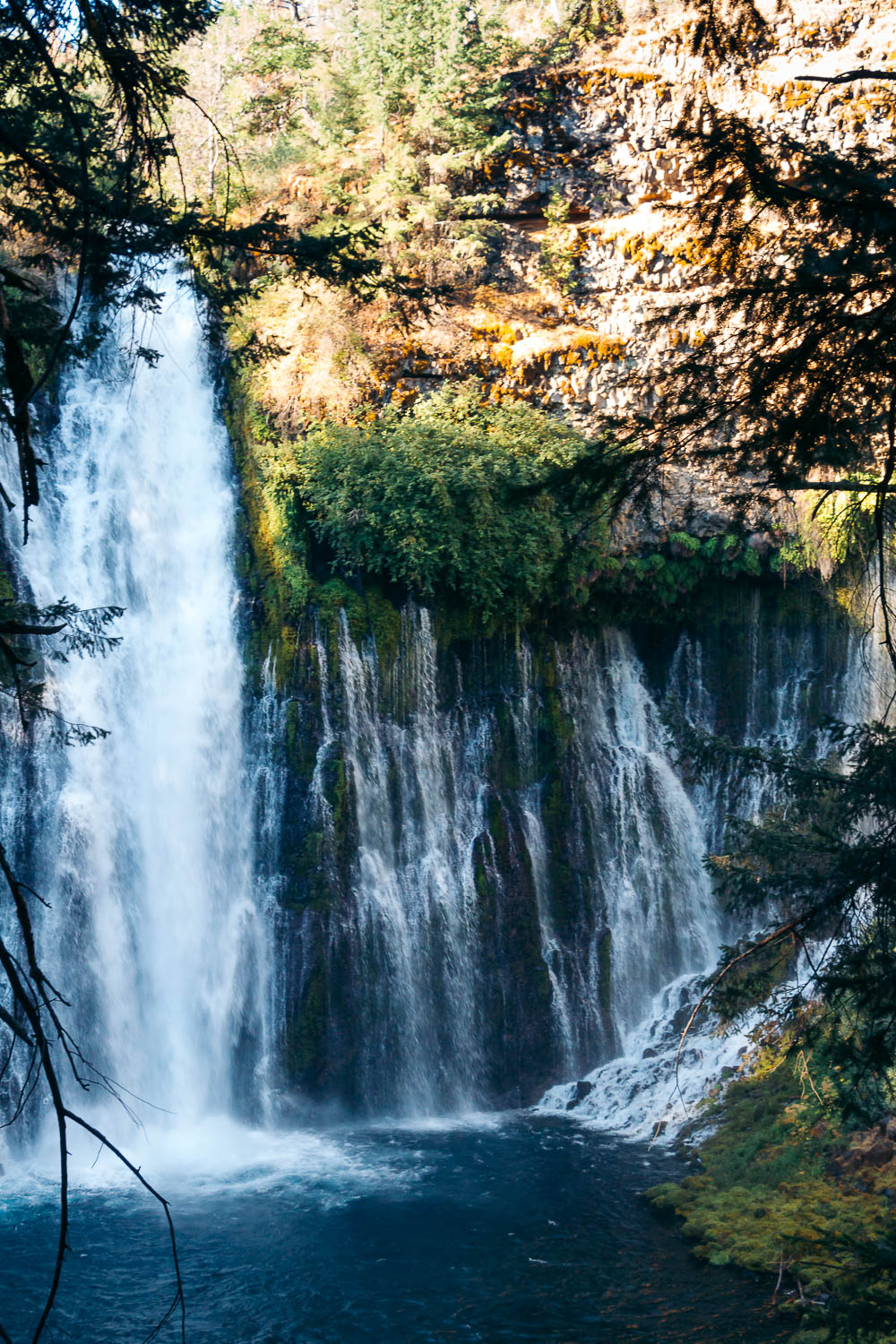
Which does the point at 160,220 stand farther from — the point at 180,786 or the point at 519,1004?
the point at 519,1004

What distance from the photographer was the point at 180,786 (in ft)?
51.2

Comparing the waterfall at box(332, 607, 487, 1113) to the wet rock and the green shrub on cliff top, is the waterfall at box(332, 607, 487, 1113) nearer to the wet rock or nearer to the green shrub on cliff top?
the green shrub on cliff top

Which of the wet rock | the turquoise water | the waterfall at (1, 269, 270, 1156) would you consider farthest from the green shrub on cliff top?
the turquoise water

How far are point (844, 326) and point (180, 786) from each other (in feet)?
Result: 40.7

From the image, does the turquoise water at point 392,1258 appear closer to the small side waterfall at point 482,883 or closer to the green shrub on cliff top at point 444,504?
the small side waterfall at point 482,883

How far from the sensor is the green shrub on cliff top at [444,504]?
53.7 ft

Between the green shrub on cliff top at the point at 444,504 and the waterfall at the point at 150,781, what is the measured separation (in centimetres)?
185

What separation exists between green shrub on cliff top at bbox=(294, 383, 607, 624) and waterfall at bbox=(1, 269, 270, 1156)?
185cm

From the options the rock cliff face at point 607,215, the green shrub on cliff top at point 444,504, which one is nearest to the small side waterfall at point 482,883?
the green shrub on cliff top at point 444,504

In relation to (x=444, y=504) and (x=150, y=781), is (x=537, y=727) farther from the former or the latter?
(x=150, y=781)

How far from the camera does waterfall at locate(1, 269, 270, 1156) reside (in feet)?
47.4

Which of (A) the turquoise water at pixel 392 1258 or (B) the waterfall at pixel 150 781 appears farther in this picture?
(B) the waterfall at pixel 150 781

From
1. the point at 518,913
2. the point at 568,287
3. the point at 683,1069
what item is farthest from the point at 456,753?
the point at 568,287

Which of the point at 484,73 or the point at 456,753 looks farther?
the point at 484,73
